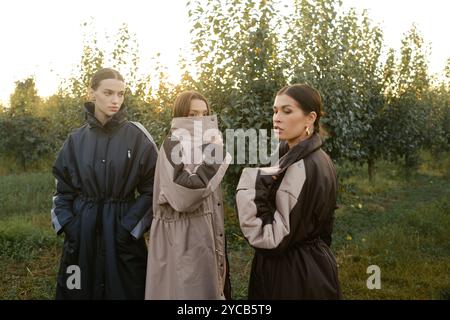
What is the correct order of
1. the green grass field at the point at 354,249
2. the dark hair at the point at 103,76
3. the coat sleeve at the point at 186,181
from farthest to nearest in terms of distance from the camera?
the green grass field at the point at 354,249
the dark hair at the point at 103,76
the coat sleeve at the point at 186,181

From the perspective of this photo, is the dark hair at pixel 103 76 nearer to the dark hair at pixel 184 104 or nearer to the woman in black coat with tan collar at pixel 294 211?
the dark hair at pixel 184 104

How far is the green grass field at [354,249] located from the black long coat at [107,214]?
7.14 ft

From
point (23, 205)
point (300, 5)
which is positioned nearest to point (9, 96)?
point (23, 205)

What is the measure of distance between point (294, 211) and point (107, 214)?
1409 mm

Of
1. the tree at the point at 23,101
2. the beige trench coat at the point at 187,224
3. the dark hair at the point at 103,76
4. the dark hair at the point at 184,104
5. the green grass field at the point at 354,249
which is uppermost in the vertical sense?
the tree at the point at 23,101

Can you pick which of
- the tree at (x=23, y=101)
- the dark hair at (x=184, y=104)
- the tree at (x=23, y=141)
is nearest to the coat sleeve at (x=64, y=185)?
the dark hair at (x=184, y=104)

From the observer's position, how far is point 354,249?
6.80 meters

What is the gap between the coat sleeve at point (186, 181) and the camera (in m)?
2.80

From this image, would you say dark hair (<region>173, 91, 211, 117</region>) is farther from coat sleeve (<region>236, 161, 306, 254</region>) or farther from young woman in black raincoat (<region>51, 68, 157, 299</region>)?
coat sleeve (<region>236, 161, 306, 254</region>)

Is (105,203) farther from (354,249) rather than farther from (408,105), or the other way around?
(408,105)

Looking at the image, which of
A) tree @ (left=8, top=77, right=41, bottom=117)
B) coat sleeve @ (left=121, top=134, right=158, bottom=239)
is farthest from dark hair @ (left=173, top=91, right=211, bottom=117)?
tree @ (left=8, top=77, right=41, bottom=117)

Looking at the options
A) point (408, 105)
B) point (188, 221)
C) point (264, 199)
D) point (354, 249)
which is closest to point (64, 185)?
point (188, 221)

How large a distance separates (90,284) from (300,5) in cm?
570
